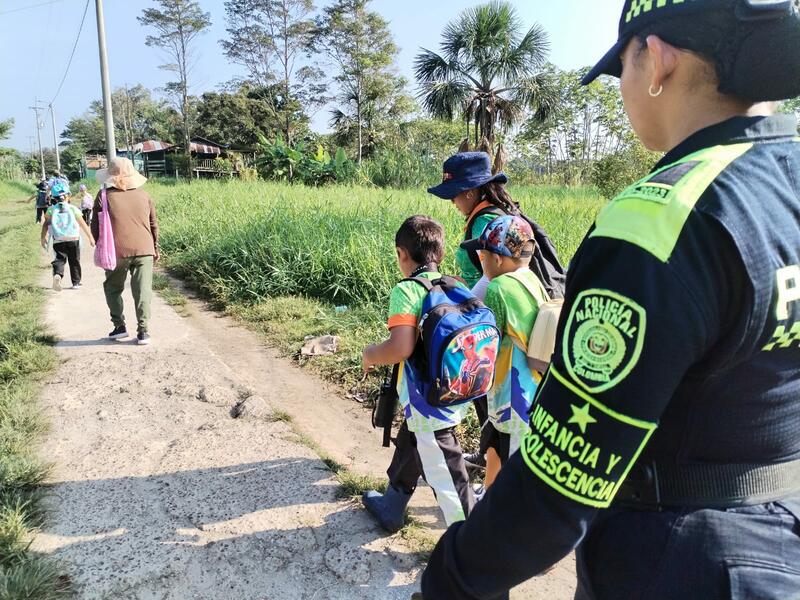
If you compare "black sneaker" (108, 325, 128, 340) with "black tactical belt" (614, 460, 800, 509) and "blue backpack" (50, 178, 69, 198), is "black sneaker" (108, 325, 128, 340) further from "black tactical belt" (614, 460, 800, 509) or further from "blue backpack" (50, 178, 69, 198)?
"black tactical belt" (614, 460, 800, 509)

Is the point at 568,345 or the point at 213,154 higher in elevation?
the point at 213,154

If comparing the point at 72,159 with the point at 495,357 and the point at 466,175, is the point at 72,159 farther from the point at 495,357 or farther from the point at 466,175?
the point at 495,357

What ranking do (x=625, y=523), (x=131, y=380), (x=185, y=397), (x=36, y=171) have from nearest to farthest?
(x=625, y=523) < (x=185, y=397) < (x=131, y=380) < (x=36, y=171)

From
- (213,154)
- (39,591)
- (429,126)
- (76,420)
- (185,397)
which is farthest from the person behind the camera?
(213,154)

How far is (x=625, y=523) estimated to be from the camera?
85 centimetres

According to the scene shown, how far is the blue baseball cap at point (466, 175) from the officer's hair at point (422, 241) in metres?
0.46

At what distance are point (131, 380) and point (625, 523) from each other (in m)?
4.36

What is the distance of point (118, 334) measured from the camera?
5.41 m

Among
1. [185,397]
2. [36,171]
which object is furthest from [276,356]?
[36,171]

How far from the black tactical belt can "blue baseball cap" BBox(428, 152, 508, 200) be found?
7.24ft

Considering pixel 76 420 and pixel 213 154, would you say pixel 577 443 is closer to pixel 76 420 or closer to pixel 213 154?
pixel 76 420

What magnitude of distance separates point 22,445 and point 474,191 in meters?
2.98

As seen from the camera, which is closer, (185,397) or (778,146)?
(778,146)

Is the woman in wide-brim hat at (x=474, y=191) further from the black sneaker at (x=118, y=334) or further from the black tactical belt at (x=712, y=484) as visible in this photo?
the black sneaker at (x=118, y=334)
